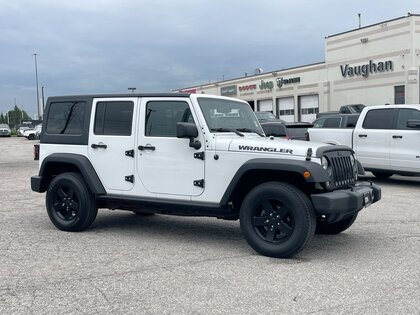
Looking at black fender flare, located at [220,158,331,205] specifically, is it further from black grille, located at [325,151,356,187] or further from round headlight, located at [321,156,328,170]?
black grille, located at [325,151,356,187]

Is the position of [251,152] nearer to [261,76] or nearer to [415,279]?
[415,279]

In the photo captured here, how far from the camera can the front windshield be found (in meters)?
6.49

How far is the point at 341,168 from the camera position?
609 centimetres

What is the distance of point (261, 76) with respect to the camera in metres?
49.9

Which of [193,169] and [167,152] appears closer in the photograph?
[193,169]

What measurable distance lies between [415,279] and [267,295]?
5.01ft

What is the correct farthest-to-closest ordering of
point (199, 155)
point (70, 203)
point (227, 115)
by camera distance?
point (70, 203) → point (227, 115) → point (199, 155)

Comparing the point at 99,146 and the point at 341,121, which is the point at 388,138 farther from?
the point at 99,146

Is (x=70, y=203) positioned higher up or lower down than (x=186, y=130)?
lower down

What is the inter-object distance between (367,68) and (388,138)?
2668 cm

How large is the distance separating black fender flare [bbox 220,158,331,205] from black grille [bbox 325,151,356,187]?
33 cm

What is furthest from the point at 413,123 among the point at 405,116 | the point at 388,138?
the point at 388,138

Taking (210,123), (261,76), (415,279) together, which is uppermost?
(261,76)

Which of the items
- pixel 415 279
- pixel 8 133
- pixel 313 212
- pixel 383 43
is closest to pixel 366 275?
pixel 415 279
